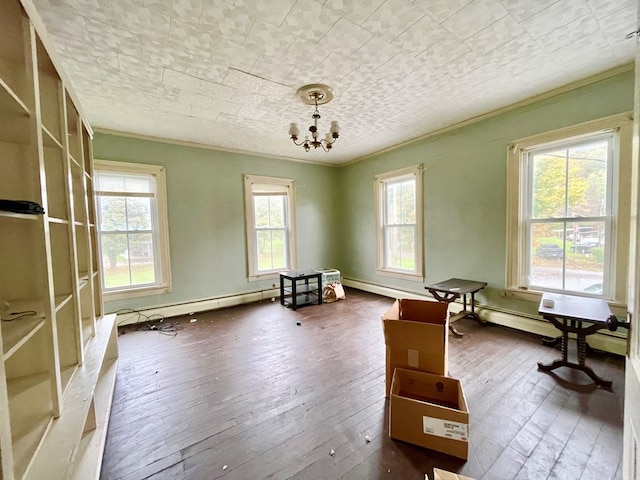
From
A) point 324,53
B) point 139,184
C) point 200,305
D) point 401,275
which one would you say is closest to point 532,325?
point 401,275

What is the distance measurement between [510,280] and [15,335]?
3.98 m

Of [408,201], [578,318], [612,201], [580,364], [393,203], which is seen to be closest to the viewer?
[578,318]

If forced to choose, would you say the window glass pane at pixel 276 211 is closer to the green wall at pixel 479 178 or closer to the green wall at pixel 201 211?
the green wall at pixel 201 211

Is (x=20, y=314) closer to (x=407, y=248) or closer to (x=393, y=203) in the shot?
(x=407, y=248)

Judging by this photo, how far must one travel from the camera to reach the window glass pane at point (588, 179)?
8.09ft

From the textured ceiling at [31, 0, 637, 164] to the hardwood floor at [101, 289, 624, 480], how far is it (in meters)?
2.59

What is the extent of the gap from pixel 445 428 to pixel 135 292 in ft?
12.7

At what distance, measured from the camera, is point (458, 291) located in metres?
2.91

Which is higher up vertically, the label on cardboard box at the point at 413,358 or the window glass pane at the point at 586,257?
the window glass pane at the point at 586,257

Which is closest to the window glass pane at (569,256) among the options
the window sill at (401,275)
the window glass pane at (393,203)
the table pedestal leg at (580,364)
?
the table pedestal leg at (580,364)

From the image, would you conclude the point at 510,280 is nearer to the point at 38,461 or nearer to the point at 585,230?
the point at 585,230

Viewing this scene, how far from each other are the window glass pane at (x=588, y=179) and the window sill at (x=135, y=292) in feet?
16.6

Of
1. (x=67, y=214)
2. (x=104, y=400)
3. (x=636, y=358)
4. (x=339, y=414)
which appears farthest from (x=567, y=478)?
(x=67, y=214)

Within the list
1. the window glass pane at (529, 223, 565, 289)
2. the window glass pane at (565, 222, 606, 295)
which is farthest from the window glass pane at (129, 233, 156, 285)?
the window glass pane at (565, 222, 606, 295)
